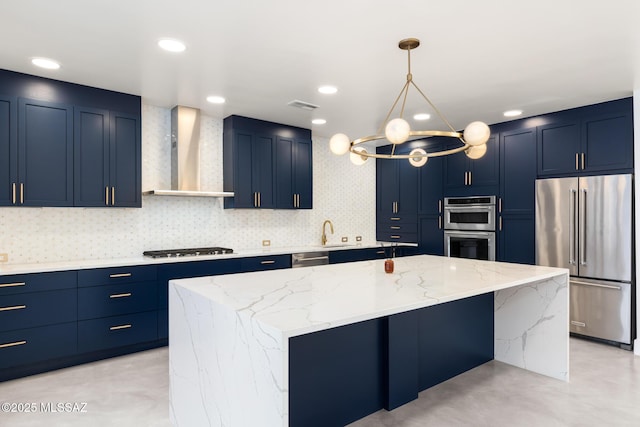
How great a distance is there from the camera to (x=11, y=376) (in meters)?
3.05

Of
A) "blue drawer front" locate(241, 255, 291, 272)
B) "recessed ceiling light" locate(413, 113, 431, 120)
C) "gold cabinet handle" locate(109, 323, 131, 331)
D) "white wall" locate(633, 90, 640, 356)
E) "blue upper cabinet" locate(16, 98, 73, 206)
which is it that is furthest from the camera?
"recessed ceiling light" locate(413, 113, 431, 120)

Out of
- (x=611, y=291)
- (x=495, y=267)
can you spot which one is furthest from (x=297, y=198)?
(x=611, y=291)

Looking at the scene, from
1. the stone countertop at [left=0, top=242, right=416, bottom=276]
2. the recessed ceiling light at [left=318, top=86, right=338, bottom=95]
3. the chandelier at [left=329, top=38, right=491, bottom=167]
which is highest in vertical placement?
the recessed ceiling light at [left=318, top=86, right=338, bottom=95]

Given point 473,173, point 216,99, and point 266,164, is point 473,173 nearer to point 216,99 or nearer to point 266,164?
point 266,164

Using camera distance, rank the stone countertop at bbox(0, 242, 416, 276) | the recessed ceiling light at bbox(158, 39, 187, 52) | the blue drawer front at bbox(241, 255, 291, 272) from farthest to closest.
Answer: the blue drawer front at bbox(241, 255, 291, 272) → the stone countertop at bbox(0, 242, 416, 276) → the recessed ceiling light at bbox(158, 39, 187, 52)

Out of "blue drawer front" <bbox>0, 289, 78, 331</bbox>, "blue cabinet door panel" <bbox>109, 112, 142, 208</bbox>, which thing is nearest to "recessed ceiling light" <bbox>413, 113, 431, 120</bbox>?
"blue cabinet door panel" <bbox>109, 112, 142, 208</bbox>

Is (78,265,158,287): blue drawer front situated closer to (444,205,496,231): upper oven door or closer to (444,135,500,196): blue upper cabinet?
(444,205,496,231): upper oven door

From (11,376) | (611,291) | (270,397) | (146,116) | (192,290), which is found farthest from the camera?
(146,116)

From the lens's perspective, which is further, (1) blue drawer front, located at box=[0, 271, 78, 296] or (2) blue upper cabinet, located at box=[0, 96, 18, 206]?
(2) blue upper cabinet, located at box=[0, 96, 18, 206]

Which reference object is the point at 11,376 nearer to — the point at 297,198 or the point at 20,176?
the point at 20,176

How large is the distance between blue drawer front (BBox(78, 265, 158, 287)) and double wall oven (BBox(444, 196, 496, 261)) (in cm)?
375

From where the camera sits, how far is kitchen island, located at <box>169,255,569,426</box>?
1.60m

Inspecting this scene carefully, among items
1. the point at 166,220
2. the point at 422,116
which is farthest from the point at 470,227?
the point at 166,220

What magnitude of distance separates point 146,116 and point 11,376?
261cm
